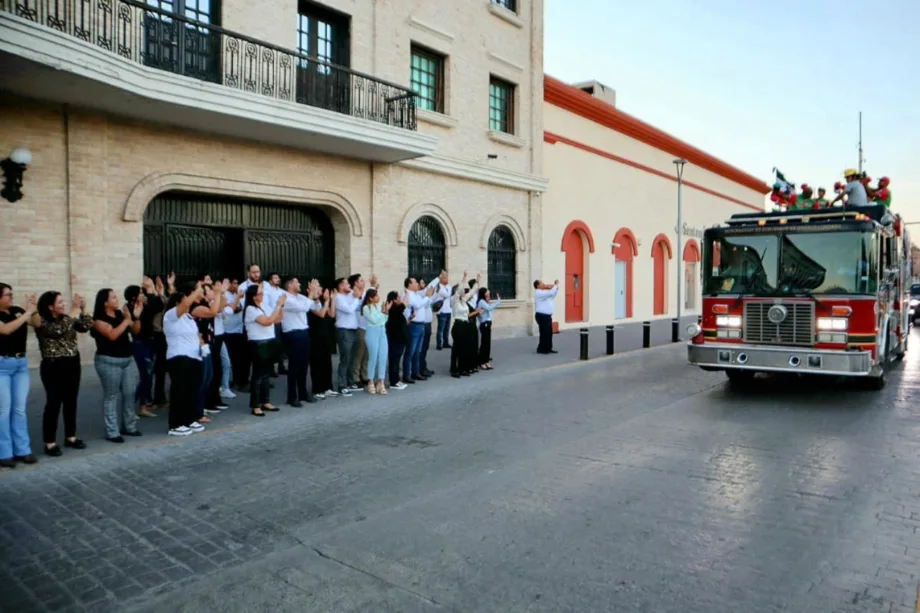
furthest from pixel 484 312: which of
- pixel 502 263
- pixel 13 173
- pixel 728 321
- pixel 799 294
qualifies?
pixel 13 173

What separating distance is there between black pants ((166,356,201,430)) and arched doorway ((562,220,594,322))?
54.4ft

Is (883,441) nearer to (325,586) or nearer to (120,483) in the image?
(325,586)

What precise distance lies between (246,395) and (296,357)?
4.96 feet

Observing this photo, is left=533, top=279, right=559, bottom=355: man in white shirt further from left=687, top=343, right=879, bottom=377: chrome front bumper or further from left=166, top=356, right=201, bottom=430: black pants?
left=166, top=356, right=201, bottom=430: black pants

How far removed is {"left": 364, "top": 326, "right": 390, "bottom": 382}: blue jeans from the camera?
34.9 ft

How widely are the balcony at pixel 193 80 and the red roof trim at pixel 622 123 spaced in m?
7.98

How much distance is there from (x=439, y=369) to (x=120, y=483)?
26.3ft

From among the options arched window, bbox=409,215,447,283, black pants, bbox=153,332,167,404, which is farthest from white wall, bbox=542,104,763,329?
black pants, bbox=153,332,167,404

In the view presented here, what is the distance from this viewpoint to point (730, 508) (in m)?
5.29

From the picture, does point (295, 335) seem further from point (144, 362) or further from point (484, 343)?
point (484, 343)

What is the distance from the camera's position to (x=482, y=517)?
5.15m

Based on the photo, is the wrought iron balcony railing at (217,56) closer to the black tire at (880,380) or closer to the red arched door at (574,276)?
the red arched door at (574,276)

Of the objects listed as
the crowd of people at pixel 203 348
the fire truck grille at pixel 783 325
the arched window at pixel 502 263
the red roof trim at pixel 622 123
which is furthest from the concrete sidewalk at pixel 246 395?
the red roof trim at pixel 622 123

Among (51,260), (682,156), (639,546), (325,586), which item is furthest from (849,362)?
(682,156)
